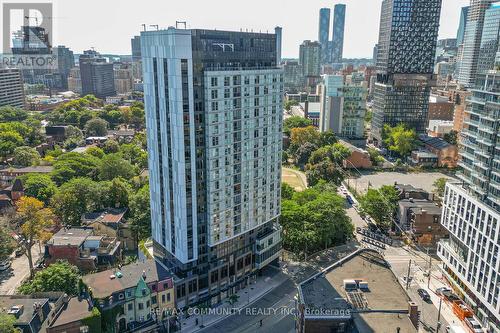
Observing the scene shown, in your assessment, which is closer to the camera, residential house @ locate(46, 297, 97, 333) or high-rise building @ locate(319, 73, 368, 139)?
residential house @ locate(46, 297, 97, 333)

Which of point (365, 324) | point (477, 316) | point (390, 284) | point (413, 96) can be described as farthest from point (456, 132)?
point (365, 324)

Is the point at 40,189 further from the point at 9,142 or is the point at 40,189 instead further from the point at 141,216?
the point at 9,142

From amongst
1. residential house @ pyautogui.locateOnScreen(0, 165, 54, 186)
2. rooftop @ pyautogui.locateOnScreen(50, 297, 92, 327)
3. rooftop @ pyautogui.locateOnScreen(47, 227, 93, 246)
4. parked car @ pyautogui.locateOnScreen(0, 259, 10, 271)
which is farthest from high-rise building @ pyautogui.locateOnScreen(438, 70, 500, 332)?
residential house @ pyautogui.locateOnScreen(0, 165, 54, 186)

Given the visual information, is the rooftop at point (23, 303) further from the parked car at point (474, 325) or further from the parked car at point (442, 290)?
the parked car at point (442, 290)

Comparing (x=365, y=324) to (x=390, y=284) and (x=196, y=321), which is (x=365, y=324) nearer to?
(x=390, y=284)

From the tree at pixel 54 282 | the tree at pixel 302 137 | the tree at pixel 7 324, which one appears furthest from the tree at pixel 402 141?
the tree at pixel 7 324

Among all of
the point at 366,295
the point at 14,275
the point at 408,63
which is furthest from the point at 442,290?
the point at 408,63

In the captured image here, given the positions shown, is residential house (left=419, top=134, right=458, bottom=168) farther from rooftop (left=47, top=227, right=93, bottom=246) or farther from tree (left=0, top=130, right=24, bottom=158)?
tree (left=0, top=130, right=24, bottom=158)
